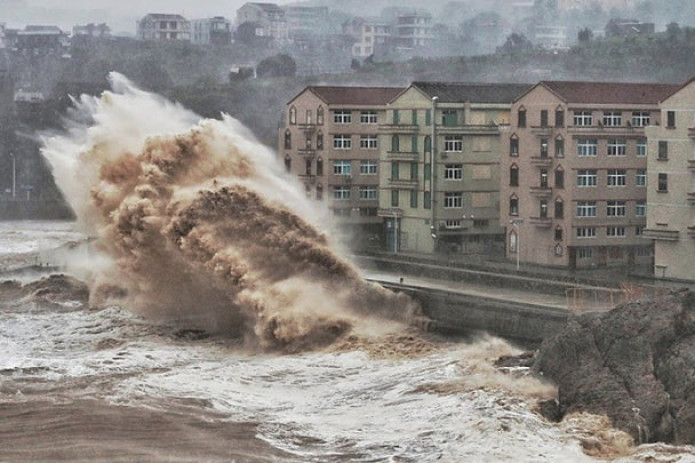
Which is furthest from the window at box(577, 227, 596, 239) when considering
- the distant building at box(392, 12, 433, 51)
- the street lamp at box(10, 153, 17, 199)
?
the distant building at box(392, 12, 433, 51)

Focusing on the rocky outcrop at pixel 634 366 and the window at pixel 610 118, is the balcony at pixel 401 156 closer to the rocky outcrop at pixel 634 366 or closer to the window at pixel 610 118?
the window at pixel 610 118

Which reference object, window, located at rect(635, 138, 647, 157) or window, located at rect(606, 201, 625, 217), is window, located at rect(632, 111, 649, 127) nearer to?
window, located at rect(635, 138, 647, 157)

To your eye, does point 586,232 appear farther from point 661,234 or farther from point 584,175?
point 661,234

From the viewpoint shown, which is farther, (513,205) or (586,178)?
(513,205)

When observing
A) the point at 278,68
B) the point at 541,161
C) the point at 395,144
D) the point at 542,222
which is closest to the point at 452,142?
the point at 395,144

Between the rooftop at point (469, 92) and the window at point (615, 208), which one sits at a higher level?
the rooftop at point (469, 92)

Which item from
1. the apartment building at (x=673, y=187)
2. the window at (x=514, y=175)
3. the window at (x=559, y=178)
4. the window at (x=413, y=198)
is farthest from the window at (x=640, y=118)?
the window at (x=413, y=198)

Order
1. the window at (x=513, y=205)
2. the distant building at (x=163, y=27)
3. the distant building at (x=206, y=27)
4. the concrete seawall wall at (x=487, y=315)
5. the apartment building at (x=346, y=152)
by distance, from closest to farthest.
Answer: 1. the concrete seawall wall at (x=487, y=315)
2. the window at (x=513, y=205)
3. the apartment building at (x=346, y=152)
4. the distant building at (x=163, y=27)
5. the distant building at (x=206, y=27)
